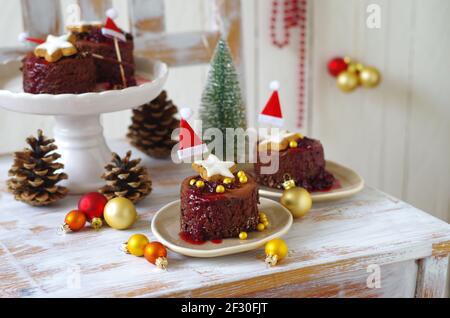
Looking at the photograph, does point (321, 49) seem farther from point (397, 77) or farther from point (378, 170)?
point (378, 170)

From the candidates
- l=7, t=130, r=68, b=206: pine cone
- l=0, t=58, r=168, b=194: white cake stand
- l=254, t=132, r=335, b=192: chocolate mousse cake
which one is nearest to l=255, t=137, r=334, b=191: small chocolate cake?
l=254, t=132, r=335, b=192: chocolate mousse cake

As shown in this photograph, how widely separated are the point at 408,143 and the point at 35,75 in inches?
42.7

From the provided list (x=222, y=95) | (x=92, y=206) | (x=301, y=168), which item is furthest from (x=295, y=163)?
(x=92, y=206)

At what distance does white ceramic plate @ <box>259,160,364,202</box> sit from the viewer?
1.03 meters

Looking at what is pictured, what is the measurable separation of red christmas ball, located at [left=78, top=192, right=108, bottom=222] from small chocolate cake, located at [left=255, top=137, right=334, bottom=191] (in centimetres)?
27

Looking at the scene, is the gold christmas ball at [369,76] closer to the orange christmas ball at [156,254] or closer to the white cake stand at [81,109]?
the white cake stand at [81,109]

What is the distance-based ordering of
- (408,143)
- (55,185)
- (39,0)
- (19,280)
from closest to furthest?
1. (19,280)
2. (55,185)
3. (39,0)
4. (408,143)

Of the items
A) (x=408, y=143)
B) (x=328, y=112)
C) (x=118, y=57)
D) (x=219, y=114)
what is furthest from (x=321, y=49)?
(x=118, y=57)

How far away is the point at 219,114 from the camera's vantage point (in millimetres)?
1165

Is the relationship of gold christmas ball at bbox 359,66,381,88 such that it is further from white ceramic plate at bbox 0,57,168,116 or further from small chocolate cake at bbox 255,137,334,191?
white ceramic plate at bbox 0,57,168,116

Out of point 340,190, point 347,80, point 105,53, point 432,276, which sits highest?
point 105,53

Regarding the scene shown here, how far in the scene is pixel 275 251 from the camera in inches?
33.2

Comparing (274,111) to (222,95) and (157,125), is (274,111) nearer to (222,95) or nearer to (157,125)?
(222,95)

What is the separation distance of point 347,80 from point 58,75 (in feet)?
2.62
